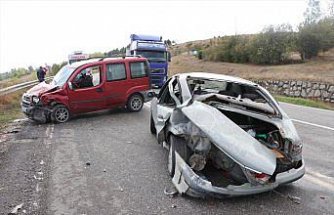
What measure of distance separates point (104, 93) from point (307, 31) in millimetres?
21111

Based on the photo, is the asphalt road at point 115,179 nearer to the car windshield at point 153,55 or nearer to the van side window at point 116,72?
the van side window at point 116,72

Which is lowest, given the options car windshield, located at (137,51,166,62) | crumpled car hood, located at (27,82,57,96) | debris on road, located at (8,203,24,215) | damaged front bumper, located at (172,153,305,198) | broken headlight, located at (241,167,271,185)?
debris on road, located at (8,203,24,215)

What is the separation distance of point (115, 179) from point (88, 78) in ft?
20.2

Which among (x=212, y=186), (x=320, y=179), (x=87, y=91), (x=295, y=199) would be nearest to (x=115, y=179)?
(x=212, y=186)

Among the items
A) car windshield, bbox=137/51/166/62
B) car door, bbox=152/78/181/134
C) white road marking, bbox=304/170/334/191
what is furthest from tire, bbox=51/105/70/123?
car windshield, bbox=137/51/166/62

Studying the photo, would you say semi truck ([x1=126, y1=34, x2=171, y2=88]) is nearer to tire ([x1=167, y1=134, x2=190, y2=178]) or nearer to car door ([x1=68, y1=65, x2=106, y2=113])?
car door ([x1=68, y1=65, x2=106, y2=113])

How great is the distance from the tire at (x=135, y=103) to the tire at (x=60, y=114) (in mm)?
2078

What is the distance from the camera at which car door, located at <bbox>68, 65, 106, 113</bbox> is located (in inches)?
424

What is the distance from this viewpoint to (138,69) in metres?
11.9

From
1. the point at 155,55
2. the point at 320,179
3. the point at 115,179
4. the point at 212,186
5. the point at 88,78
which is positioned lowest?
the point at 320,179

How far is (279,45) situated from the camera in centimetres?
2797

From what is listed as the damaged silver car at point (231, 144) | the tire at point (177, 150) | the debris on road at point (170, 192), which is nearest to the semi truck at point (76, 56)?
the damaged silver car at point (231, 144)

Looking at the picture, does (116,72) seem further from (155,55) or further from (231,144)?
(155,55)

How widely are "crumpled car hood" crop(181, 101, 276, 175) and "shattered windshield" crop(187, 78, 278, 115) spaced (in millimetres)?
401
